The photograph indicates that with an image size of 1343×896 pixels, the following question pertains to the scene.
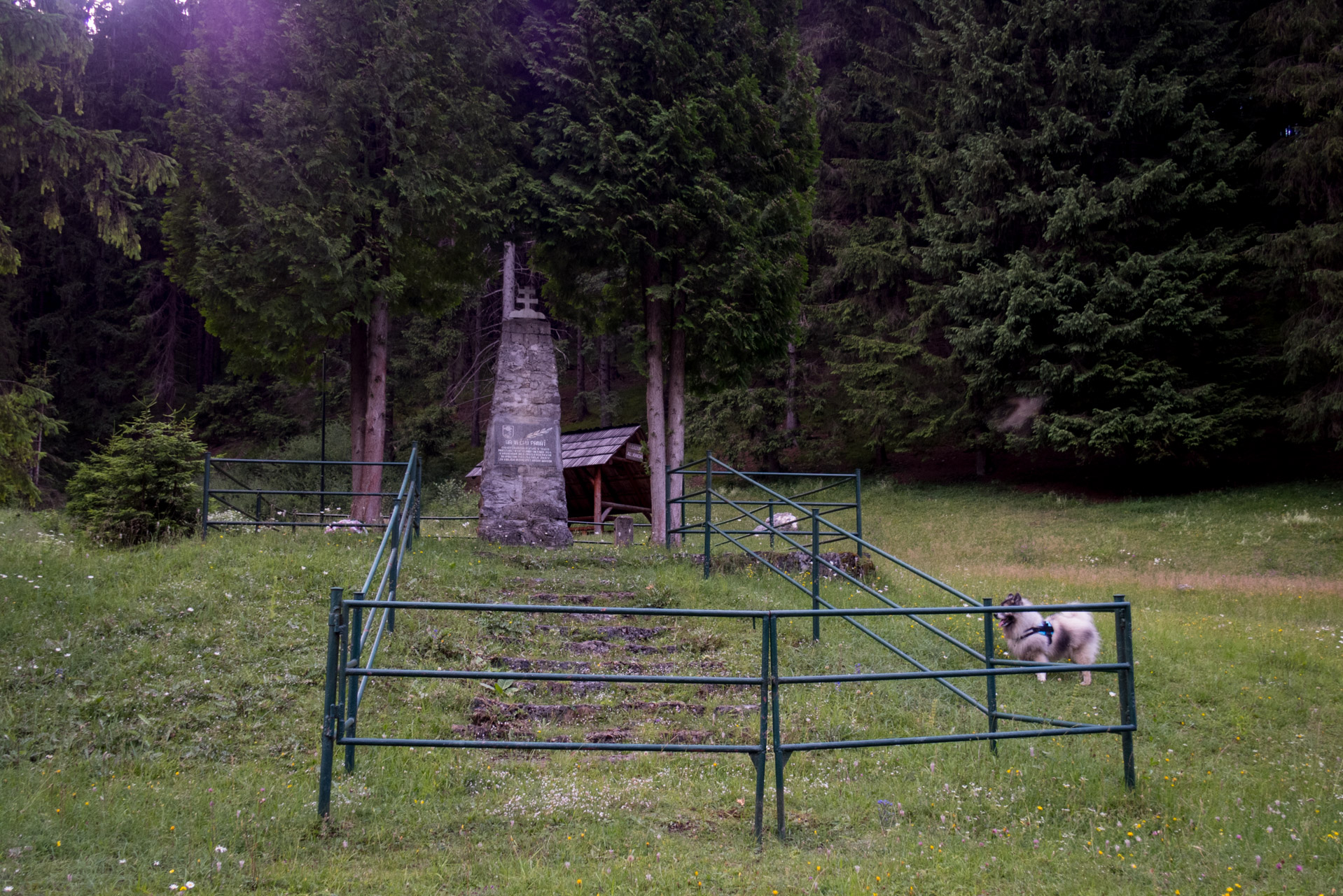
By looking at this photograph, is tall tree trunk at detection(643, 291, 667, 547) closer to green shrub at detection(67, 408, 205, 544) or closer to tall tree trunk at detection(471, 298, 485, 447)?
green shrub at detection(67, 408, 205, 544)

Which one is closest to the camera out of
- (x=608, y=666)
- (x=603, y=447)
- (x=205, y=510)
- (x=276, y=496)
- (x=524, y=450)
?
(x=608, y=666)

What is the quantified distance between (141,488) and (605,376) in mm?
23731

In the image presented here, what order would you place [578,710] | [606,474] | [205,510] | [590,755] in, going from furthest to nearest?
[606,474], [205,510], [578,710], [590,755]

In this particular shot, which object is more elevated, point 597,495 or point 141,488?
point 597,495

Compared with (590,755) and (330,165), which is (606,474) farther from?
(590,755)

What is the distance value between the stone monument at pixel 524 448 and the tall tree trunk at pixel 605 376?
1950 centimetres

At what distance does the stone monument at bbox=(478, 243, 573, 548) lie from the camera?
42.0ft

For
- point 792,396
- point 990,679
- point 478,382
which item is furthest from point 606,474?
point 990,679

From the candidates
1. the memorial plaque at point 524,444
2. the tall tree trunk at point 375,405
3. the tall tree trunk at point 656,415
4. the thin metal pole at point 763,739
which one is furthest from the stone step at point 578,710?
the tall tree trunk at point 375,405

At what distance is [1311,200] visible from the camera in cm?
1800

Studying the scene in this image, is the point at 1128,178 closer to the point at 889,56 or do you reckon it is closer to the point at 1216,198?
the point at 1216,198

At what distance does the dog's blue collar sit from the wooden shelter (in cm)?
1190

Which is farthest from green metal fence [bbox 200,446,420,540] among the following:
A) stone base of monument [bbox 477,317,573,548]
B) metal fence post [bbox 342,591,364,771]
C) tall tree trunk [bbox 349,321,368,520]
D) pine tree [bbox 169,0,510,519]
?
metal fence post [bbox 342,591,364,771]

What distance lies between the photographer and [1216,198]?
19500mm
